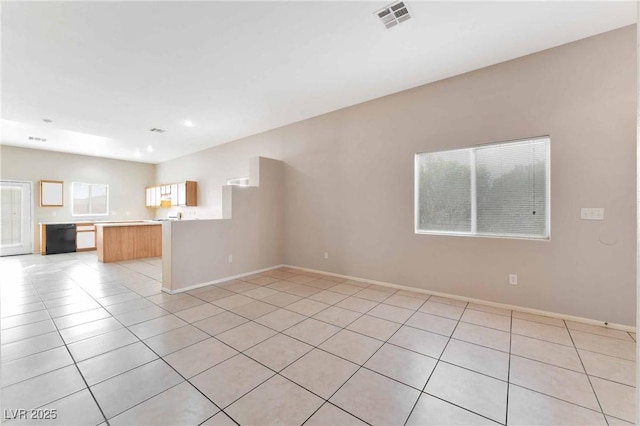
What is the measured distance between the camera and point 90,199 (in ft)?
28.2

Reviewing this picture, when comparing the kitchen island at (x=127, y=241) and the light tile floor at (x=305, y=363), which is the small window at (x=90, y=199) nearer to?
the kitchen island at (x=127, y=241)

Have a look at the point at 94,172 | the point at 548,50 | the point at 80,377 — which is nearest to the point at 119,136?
the point at 94,172

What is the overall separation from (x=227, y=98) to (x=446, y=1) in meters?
3.28

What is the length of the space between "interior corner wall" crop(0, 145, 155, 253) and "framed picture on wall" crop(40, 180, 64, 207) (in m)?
0.12

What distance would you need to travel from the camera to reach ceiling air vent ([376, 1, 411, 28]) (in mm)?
2357

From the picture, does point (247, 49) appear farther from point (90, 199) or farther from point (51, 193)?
point (90, 199)

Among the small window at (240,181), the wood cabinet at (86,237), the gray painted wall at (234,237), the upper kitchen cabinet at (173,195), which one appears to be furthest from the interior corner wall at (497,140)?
the wood cabinet at (86,237)

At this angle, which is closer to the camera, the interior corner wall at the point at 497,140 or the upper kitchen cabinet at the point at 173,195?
the interior corner wall at the point at 497,140

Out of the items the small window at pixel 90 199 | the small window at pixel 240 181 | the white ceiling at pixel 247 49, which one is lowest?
the small window at pixel 90 199

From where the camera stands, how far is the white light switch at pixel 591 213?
109 inches

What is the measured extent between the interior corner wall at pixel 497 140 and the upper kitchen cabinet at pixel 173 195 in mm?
4404

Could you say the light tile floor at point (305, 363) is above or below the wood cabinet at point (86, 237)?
below

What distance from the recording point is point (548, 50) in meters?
3.00

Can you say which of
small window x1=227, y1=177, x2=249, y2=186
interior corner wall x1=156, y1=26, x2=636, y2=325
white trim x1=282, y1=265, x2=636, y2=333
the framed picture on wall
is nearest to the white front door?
the framed picture on wall
